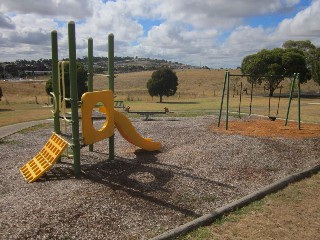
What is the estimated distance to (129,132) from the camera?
36.2 ft

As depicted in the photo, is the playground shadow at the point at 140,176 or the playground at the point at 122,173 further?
the playground shadow at the point at 140,176

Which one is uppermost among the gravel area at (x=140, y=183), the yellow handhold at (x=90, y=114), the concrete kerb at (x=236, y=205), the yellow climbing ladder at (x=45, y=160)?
the yellow handhold at (x=90, y=114)

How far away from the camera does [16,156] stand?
11.7 m

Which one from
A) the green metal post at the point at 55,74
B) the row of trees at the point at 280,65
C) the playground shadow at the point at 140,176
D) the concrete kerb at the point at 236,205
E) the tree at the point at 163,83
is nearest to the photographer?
the concrete kerb at the point at 236,205

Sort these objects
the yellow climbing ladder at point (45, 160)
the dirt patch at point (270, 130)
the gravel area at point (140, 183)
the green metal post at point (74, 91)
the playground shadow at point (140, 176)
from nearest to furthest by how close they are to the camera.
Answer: the gravel area at point (140, 183), the playground shadow at point (140, 176), the green metal post at point (74, 91), the yellow climbing ladder at point (45, 160), the dirt patch at point (270, 130)

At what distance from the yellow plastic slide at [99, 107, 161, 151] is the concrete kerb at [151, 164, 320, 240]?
4.42 metres

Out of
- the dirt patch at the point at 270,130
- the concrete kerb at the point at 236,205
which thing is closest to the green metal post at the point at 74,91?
the concrete kerb at the point at 236,205

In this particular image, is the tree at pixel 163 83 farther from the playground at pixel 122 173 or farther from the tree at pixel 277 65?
the playground at pixel 122 173

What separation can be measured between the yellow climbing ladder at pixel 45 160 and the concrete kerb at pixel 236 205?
13.7 feet

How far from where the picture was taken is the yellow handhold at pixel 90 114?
8961 mm

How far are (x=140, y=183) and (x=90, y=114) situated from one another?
2.37 m

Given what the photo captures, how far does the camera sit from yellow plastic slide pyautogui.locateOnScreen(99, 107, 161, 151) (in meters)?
10.7

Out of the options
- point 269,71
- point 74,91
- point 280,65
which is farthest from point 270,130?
point 280,65

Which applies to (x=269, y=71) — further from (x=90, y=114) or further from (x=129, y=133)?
(x=90, y=114)
